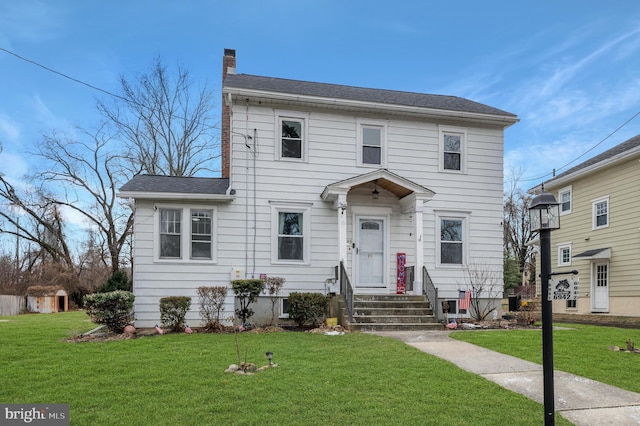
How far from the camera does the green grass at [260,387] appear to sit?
4.19m

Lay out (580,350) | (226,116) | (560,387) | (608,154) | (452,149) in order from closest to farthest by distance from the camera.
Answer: (560,387)
(580,350)
(452,149)
(226,116)
(608,154)

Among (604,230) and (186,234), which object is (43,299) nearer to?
(186,234)

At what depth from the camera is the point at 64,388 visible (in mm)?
5062

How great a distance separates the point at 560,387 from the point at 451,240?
298 inches

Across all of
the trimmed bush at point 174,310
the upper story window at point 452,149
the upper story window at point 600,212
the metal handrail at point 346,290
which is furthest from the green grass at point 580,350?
the upper story window at point 600,212

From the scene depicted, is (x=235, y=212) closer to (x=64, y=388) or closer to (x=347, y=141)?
(x=347, y=141)

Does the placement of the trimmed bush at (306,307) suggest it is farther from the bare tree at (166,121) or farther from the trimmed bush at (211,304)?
the bare tree at (166,121)

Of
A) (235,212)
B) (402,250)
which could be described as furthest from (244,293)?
(402,250)

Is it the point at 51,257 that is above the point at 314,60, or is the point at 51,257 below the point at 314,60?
below

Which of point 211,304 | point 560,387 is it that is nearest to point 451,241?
point 211,304

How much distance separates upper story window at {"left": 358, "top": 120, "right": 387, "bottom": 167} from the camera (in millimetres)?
12484

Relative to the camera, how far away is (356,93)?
13.6 metres

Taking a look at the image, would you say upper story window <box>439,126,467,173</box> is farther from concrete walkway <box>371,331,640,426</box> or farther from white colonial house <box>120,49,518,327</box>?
concrete walkway <box>371,331,640,426</box>

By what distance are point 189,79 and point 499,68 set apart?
16870mm
